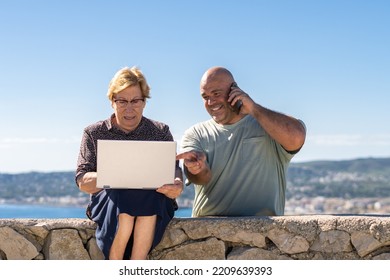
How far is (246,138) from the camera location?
15.9 feet

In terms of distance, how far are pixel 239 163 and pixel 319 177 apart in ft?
286

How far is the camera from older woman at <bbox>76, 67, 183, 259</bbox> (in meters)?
3.99

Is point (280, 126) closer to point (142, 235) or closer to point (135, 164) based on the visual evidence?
point (135, 164)

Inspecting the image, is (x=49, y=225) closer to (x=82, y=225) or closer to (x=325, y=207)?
(x=82, y=225)

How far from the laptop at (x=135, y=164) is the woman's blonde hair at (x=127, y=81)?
370 millimetres

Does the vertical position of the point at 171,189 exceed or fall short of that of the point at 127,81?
it falls short

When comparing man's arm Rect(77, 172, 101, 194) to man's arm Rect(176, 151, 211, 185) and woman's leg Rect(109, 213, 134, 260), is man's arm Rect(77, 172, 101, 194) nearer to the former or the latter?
woman's leg Rect(109, 213, 134, 260)

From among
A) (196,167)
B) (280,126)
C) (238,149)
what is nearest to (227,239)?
(196,167)

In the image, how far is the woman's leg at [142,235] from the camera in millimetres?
4023

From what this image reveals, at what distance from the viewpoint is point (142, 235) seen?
13.2ft

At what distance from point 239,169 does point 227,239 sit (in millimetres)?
649

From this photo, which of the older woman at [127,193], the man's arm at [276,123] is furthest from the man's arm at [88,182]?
the man's arm at [276,123]

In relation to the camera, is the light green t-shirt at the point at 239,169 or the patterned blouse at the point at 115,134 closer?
the patterned blouse at the point at 115,134

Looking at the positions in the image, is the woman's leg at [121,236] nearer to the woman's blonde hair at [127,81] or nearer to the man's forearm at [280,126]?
the woman's blonde hair at [127,81]
